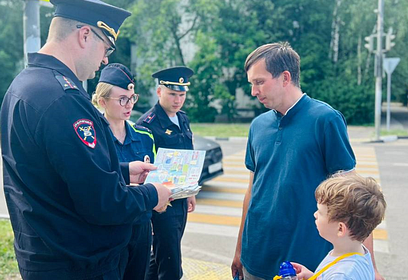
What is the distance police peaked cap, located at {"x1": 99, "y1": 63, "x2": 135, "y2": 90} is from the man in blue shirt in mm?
1174

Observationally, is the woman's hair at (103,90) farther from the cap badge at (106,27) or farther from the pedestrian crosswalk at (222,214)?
the pedestrian crosswalk at (222,214)

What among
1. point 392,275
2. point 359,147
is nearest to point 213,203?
point 392,275

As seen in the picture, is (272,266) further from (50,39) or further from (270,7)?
(270,7)

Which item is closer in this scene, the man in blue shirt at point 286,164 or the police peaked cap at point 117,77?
the man in blue shirt at point 286,164

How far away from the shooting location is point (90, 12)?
1.88m

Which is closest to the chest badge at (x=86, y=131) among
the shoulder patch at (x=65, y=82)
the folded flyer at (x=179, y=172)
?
the shoulder patch at (x=65, y=82)

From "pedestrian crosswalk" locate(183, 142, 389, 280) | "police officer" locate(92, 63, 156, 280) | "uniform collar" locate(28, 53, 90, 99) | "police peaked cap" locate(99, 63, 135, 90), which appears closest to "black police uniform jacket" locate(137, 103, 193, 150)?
"police officer" locate(92, 63, 156, 280)

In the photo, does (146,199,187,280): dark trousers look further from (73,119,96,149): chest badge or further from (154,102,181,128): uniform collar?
(73,119,96,149): chest badge

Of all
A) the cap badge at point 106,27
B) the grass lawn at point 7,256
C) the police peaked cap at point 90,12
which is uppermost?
the police peaked cap at point 90,12

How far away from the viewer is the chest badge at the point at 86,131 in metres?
1.69

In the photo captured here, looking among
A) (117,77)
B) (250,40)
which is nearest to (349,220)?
(117,77)

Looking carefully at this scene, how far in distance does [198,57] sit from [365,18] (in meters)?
9.67

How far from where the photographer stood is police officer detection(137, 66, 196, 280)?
3375mm

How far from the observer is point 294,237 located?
2.25 m
